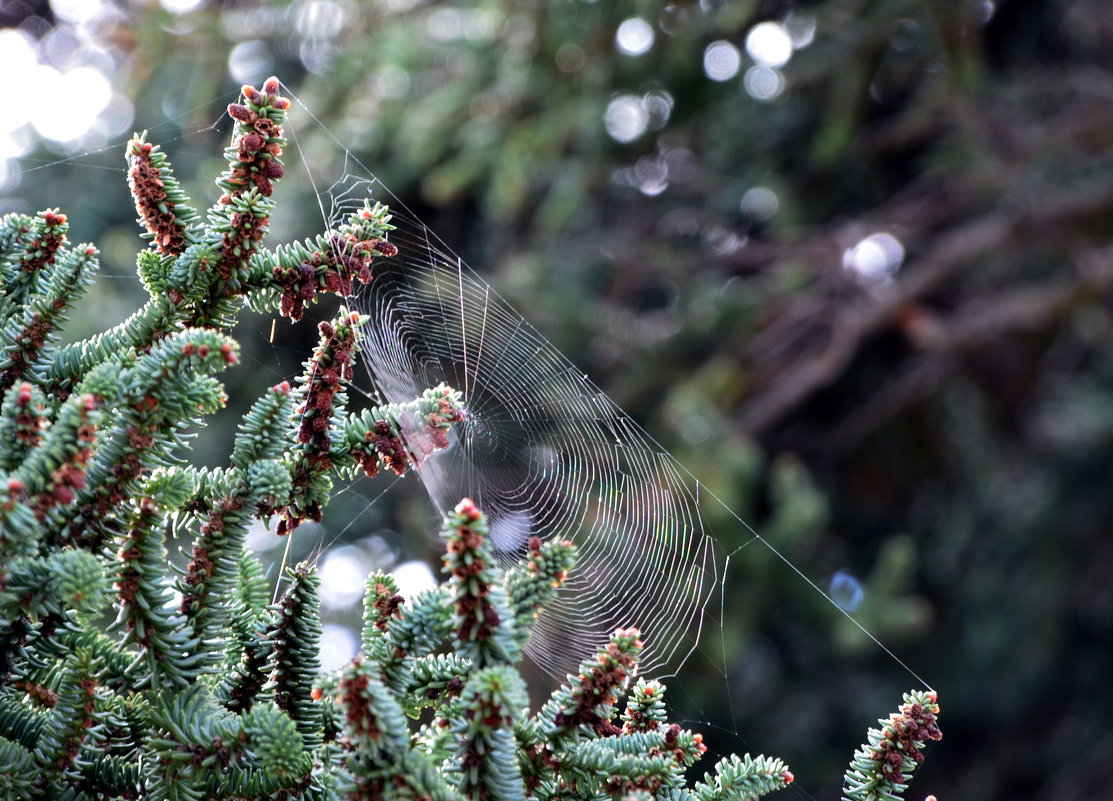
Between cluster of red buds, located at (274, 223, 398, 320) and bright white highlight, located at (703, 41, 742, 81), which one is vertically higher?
bright white highlight, located at (703, 41, 742, 81)

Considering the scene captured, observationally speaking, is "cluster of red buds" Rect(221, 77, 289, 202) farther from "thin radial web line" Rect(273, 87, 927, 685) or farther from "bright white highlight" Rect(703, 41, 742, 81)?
"bright white highlight" Rect(703, 41, 742, 81)

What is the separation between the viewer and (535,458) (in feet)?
9.70

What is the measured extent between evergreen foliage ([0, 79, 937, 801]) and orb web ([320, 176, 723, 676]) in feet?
1.54

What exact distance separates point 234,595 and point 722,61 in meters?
4.05

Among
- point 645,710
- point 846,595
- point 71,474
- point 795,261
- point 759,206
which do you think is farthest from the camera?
point 759,206

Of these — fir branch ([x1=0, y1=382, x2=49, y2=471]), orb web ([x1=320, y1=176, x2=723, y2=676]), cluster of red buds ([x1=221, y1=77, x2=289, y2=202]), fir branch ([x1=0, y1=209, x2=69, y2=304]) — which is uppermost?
orb web ([x1=320, y1=176, x2=723, y2=676])

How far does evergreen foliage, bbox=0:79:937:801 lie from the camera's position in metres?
0.99

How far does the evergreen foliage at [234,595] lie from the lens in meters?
0.99

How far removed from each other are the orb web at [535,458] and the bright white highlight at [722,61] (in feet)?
6.89

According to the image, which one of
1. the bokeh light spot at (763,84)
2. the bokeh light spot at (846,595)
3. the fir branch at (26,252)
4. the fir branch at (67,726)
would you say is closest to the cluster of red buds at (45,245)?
the fir branch at (26,252)

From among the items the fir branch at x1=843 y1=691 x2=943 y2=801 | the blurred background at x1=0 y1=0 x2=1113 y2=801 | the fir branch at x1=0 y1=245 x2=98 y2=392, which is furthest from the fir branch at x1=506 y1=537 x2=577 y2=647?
the blurred background at x1=0 y1=0 x2=1113 y2=801

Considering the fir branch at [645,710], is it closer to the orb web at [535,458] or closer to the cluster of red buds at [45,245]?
the orb web at [535,458]

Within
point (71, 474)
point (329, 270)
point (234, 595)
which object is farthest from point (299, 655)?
point (329, 270)

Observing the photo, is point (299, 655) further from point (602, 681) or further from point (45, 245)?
point (45, 245)
